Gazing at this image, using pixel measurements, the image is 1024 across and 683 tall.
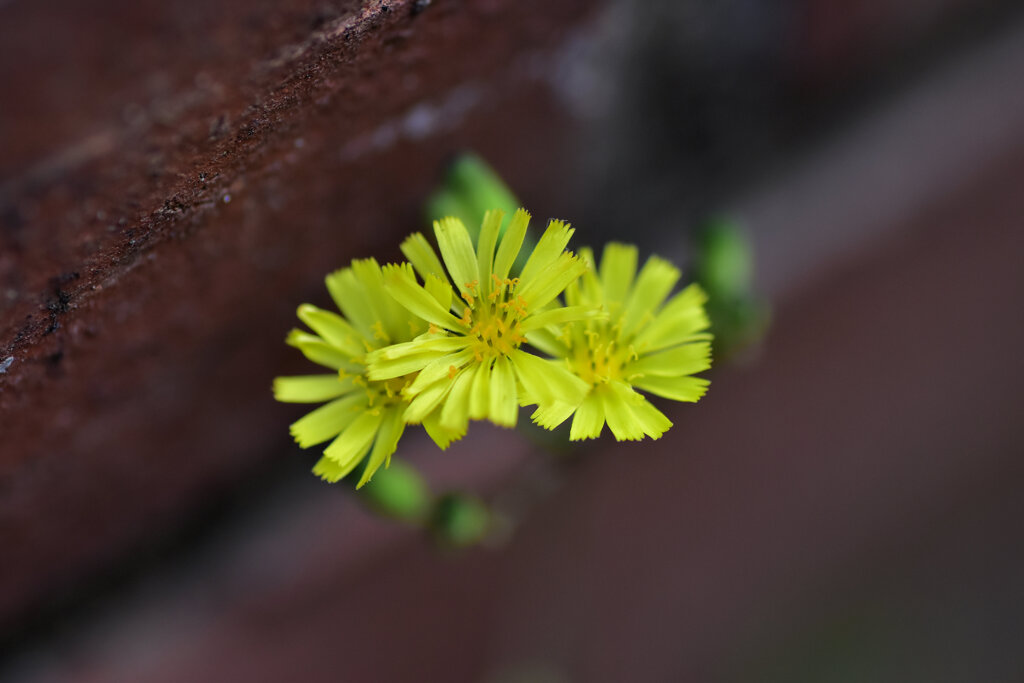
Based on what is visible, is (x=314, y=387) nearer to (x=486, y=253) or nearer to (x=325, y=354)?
(x=325, y=354)

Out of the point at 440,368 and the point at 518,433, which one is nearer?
the point at 440,368

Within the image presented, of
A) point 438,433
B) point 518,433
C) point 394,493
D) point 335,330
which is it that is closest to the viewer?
point 438,433

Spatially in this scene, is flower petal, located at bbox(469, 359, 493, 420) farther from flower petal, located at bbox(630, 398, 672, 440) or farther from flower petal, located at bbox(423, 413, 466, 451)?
flower petal, located at bbox(630, 398, 672, 440)

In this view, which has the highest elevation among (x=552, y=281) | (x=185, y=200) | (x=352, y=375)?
(x=185, y=200)

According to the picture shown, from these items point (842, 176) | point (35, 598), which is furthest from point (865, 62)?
point (35, 598)

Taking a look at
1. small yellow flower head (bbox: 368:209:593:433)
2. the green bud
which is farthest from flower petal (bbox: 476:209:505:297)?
the green bud

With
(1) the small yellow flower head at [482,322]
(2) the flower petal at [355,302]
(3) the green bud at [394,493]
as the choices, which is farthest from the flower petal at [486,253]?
(3) the green bud at [394,493]

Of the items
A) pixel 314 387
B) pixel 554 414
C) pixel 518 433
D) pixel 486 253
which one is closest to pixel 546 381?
pixel 554 414

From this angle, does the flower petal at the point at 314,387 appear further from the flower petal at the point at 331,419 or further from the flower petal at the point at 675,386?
the flower petal at the point at 675,386

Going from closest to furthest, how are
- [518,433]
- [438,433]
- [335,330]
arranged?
[438,433]
[335,330]
[518,433]
